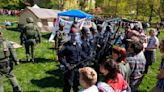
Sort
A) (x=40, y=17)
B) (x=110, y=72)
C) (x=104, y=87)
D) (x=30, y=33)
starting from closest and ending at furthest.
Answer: (x=104, y=87) < (x=110, y=72) < (x=30, y=33) < (x=40, y=17)

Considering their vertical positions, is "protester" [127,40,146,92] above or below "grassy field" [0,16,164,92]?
above

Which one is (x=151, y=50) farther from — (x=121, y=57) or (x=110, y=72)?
(x=110, y=72)

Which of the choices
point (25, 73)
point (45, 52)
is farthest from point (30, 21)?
point (45, 52)

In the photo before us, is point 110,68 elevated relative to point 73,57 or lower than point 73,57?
elevated

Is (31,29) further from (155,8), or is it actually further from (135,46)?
(155,8)

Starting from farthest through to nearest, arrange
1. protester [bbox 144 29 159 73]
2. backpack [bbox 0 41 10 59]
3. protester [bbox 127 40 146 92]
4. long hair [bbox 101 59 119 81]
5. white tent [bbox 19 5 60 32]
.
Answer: white tent [bbox 19 5 60 32], protester [bbox 144 29 159 73], backpack [bbox 0 41 10 59], protester [bbox 127 40 146 92], long hair [bbox 101 59 119 81]

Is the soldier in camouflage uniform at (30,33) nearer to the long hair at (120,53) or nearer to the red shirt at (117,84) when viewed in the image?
the long hair at (120,53)

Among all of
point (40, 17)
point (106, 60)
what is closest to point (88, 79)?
point (106, 60)

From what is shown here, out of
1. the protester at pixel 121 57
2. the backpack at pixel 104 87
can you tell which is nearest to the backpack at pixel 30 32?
the protester at pixel 121 57

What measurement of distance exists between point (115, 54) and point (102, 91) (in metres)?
1.12

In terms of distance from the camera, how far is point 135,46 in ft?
20.4

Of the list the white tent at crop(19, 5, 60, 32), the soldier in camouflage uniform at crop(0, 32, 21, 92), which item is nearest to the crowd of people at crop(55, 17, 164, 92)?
the soldier in camouflage uniform at crop(0, 32, 21, 92)

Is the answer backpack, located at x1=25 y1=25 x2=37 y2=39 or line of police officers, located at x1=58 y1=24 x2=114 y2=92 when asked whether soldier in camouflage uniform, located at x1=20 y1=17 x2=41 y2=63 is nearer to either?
backpack, located at x1=25 y1=25 x2=37 y2=39

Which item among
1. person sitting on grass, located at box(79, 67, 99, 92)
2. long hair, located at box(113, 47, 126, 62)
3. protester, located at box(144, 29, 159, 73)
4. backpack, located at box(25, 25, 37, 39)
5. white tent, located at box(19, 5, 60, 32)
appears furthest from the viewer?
white tent, located at box(19, 5, 60, 32)
